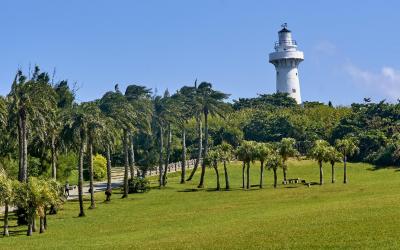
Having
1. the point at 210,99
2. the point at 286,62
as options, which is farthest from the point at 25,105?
the point at 286,62

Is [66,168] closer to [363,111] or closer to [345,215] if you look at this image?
[345,215]

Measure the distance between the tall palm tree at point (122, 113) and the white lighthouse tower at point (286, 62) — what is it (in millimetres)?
91285

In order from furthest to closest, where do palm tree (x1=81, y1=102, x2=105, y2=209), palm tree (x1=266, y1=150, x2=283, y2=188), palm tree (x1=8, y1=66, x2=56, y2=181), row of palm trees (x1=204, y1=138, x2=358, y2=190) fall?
palm tree (x1=266, y1=150, x2=283, y2=188), row of palm trees (x1=204, y1=138, x2=358, y2=190), palm tree (x1=81, y1=102, x2=105, y2=209), palm tree (x1=8, y1=66, x2=56, y2=181)

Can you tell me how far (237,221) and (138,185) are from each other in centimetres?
3844

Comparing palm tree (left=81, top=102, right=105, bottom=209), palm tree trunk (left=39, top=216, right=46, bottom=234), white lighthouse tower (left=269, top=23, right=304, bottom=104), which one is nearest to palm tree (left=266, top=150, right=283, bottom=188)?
palm tree (left=81, top=102, right=105, bottom=209)

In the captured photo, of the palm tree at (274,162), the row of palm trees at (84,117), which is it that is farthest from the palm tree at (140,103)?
the palm tree at (274,162)

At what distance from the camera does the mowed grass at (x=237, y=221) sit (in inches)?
1393

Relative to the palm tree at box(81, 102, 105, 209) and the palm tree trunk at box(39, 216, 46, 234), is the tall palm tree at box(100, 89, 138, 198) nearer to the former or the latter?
the palm tree at box(81, 102, 105, 209)

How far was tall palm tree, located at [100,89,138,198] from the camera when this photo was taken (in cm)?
7594

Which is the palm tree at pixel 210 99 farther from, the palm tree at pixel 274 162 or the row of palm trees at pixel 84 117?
the palm tree at pixel 274 162

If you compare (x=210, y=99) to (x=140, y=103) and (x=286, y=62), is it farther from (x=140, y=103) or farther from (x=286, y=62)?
(x=286, y=62)

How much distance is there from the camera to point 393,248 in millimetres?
30109

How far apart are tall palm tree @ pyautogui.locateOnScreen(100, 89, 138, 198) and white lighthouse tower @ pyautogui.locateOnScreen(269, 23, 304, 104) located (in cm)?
9129

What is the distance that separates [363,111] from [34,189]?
9334 centimetres
